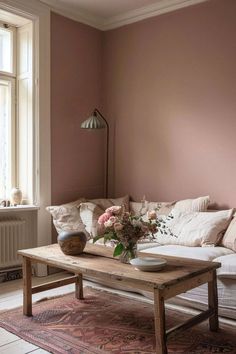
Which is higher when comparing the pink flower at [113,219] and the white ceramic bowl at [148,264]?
the pink flower at [113,219]

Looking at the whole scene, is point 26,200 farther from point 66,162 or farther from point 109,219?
point 109,219

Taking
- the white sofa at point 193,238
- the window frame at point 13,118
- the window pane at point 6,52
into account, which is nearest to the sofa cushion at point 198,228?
the white sofa at point 193,238

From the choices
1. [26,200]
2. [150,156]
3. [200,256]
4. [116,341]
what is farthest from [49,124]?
[116,341]

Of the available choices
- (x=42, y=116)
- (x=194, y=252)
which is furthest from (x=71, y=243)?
(x=42, y=116)

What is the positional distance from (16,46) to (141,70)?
149cm

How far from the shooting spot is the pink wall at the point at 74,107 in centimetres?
456

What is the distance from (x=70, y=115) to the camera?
4.74 metres

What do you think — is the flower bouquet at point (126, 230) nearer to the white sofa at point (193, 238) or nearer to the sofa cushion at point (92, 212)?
the white sofa at point (193, 238)

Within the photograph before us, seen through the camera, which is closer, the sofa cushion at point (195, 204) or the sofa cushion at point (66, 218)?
the sofa cushion at point (195, 204)

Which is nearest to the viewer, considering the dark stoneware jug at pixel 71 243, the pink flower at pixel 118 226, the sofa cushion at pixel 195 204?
the pink flower at pixel 118 226

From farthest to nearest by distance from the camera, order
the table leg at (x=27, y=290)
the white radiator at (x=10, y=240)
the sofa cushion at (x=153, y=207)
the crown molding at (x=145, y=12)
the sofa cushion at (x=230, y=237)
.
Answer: the crown molding at (x=145, y=12)
the sofa cushion at (x=153, y=207)
the white radiator at (x=10, y=240)
the sofa cushion at (x=230, y=237)
the table leg at (x=27, y=290)

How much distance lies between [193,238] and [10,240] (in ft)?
6.34

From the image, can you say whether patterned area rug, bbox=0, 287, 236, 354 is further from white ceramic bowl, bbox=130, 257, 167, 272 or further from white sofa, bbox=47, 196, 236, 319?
white ceramic bowl, bbox=130, 257, 167, 272

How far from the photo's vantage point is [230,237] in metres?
3.52
